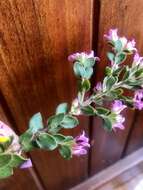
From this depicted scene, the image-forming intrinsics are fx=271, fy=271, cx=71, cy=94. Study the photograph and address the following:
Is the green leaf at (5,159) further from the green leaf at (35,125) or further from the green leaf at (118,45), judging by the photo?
the green leaf at (118,45)

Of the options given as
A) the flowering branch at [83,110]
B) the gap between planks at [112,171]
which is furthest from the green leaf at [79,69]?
the gap between planks at [112,171]

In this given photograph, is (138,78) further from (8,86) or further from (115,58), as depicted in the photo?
(8,86)

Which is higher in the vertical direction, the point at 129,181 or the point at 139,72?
the point at 139,72

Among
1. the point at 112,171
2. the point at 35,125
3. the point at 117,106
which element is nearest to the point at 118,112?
the point at 117,106

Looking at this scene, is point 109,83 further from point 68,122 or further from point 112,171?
point 112,171

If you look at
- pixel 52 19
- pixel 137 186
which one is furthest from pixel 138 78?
pixel 137 186

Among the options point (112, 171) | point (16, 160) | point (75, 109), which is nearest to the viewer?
point (16, 160)
